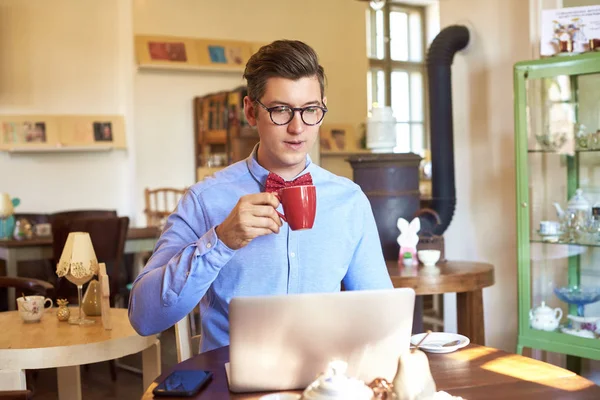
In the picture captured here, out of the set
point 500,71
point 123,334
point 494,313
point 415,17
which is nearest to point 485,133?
point 500,71

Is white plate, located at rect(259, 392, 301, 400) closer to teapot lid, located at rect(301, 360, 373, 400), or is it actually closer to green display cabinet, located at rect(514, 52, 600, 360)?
teapot lid, located at rect(301, 360, 373, 400)

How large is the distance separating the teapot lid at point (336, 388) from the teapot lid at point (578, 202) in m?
2.64

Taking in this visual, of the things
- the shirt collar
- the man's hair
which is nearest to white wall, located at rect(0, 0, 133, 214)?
the shirt collar

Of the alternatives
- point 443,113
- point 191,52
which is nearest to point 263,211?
point 443,113

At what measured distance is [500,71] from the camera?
4160 millimetres

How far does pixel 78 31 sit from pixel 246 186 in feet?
18.8

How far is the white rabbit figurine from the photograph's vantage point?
358 cm

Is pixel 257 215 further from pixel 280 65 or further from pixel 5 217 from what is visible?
pixel 5 217

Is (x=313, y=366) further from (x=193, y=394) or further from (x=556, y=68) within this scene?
(x=556, y=68)

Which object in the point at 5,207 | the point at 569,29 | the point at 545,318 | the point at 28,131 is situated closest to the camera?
the point at 569,29

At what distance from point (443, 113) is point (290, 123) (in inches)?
108

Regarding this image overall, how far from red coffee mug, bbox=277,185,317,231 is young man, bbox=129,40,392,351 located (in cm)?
8

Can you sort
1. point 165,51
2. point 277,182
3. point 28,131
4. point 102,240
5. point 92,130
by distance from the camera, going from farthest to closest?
point 165,51 → point 92,130 → point 28,131 → point 102,240 → point 277,182

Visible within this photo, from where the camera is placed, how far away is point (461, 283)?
3291mm
